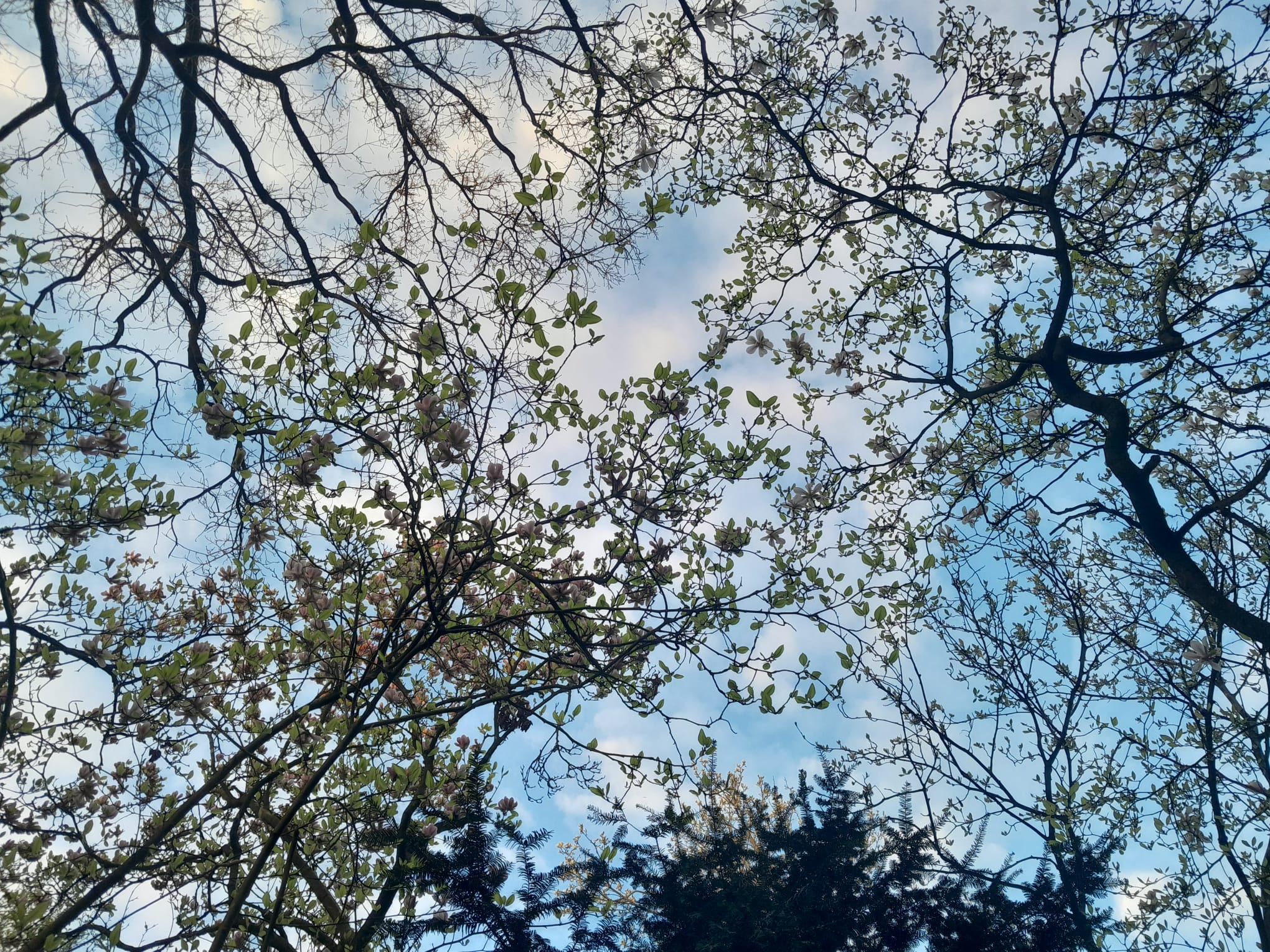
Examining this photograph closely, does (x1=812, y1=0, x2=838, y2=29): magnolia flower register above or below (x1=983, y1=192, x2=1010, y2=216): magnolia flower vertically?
above

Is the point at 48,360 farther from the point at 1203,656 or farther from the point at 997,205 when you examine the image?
the point at 1203,656

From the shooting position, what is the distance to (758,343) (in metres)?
6.28

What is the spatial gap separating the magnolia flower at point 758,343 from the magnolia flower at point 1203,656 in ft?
13.5

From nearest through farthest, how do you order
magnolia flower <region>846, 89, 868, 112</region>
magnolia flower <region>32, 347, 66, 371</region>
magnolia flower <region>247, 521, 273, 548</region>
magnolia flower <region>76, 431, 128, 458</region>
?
magnolia flower <region>32, 347, 66, 371</region>, magnolia flower <region>76, 431, 128, 458</region>, magnolia flower <region>247, 521, 273, 548</region>, magnolia flower <region>846, 89, 868, 112</region>

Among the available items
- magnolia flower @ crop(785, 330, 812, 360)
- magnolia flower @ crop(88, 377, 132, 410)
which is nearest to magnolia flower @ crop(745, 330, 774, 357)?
magnolia flower @ crop(785, 330, 812, 360)

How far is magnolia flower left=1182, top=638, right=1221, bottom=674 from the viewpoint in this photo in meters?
5.95

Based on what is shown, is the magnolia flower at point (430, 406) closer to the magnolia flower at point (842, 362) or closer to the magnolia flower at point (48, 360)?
the magnolia flower at point (48, 360)

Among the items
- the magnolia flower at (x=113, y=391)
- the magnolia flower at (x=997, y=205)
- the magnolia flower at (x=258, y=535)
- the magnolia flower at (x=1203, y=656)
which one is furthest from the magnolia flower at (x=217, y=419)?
the magnolia flower at (x=1203, y=656)

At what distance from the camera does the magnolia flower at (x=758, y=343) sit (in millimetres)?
6250

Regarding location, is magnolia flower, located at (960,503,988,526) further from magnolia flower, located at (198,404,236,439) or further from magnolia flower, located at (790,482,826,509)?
magnolia flower, located at (198,404,236,439)

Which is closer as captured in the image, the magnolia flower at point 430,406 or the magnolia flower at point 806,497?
the magnolia flower at point 430,406

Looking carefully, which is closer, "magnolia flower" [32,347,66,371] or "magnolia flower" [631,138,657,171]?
"magnolia flower" [32,347,66,371]

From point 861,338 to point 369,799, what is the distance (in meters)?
5.67

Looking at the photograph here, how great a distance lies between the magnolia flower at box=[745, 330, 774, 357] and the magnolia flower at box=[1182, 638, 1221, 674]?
4122 mm
